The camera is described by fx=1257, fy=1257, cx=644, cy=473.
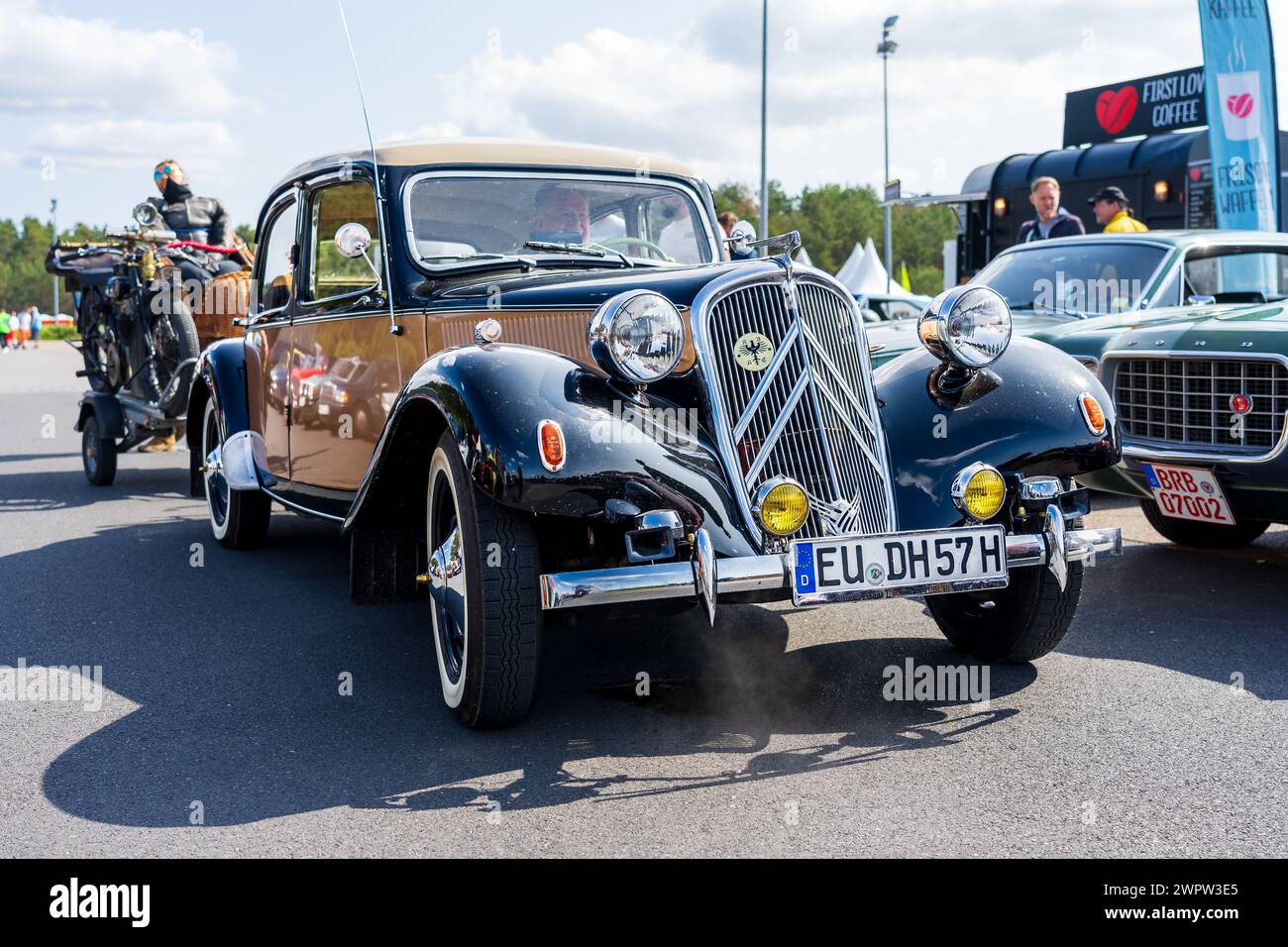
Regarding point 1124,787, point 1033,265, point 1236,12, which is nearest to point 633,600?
point 1124,787

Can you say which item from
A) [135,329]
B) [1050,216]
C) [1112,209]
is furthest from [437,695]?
[1112,209]

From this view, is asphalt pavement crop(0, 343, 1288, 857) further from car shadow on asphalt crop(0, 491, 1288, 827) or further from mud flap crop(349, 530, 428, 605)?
mud flap crop(349, 530, 428, 605)

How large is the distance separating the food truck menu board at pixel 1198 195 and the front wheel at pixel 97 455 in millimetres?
10349

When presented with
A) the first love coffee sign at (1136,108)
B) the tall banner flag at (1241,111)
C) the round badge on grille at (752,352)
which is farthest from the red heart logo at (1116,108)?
the round badge on grille at (752,352)

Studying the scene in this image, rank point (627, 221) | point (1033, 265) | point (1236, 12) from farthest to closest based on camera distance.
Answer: point (1236, 12), point (1033, 265), point (627, 221)

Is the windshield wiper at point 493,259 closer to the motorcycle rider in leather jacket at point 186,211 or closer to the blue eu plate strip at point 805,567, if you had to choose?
the blue eu plate strip at point 805,567

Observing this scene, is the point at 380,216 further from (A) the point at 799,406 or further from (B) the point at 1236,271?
(B) the point at 1236,271

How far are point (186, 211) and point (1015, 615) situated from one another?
8190mm

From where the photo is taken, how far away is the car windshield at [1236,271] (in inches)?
293

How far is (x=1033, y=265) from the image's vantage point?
8.07 m

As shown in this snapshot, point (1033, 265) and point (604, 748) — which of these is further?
point (1033, 265)
